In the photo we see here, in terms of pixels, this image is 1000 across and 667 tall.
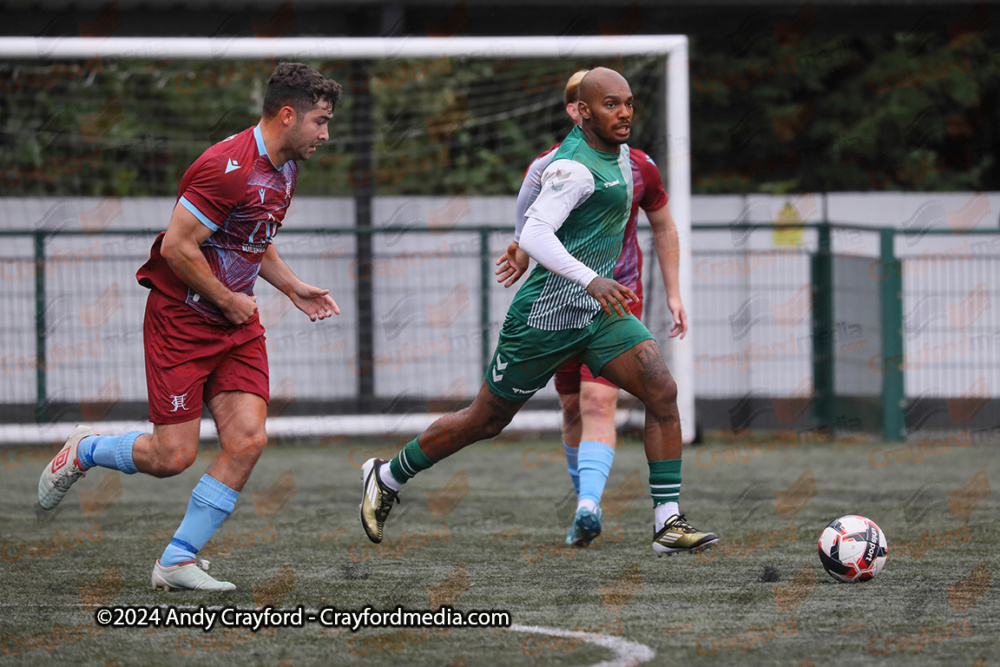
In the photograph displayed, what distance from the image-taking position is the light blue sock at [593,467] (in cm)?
554

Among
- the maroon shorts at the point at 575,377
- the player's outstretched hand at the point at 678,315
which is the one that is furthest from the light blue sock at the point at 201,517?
the player's outstretched hand at the point at 678,315

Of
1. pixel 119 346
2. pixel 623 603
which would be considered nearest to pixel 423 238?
pixel 119 346

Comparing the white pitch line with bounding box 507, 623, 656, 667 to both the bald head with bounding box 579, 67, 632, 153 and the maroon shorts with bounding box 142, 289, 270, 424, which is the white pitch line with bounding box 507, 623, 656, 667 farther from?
the bald head with bounding box 579, 67, 632, 153

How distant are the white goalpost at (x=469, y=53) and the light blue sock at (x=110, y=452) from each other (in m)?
5.75

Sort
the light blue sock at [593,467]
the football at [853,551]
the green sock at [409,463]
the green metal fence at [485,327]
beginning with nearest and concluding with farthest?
the football at [853,551]
the green sock at [409,463]
the light blue sock at [593,467]
the green metal fence at [485,327]

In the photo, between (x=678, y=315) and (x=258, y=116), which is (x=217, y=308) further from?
(x=258, y=116)

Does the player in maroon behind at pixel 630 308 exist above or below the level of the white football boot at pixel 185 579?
above

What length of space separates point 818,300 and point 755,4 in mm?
2724

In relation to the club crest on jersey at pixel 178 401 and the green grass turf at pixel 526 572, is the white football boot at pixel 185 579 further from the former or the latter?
the club crest on jersey at pixel 178 401

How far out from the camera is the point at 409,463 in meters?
5.41

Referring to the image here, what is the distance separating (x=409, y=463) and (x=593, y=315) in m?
1.04

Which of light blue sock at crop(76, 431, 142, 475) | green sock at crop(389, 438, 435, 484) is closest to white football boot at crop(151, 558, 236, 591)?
light blue sock at crop(76, 431, 142, 475)

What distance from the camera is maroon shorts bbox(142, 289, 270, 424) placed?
4.70 m

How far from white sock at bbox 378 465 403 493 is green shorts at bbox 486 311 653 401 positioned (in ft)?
2.00
